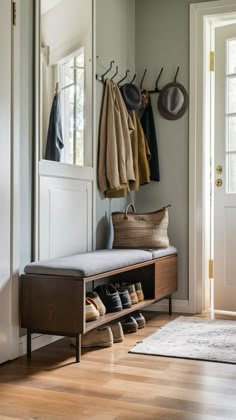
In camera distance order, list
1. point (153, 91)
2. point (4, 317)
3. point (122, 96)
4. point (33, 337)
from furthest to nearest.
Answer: point (153, 91), point (122, 96), point (33, 337), point (4, 317)

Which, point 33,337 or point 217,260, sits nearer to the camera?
point 33,337

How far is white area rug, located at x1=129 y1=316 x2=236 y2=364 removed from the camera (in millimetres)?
2832

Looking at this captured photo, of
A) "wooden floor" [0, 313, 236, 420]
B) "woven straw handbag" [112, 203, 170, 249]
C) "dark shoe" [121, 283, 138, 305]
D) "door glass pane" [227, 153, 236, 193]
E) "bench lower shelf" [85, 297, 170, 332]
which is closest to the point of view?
"wooden floor" [0, 313, 236, 420]

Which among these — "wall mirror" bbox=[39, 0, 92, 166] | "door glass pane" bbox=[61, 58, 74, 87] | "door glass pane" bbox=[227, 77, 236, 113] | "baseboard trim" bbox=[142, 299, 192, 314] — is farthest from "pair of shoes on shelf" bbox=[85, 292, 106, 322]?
"door glass pane" bbox=[227, 77, 236, 113]

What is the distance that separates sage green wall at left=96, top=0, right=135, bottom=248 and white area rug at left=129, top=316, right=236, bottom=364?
0.78 metres

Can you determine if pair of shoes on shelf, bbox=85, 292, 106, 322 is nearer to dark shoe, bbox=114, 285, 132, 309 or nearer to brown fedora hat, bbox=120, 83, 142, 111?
dark shoe, bbox=114, 285, 132, 309

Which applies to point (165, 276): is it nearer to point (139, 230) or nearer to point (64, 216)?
point (139, 230)

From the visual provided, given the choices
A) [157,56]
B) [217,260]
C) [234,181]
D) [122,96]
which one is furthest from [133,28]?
[217,260]

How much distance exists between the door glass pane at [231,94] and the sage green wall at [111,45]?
741 millimetres

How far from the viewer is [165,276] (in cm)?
379

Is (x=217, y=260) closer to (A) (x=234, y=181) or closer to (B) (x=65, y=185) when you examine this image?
(A) (x=234, y=181)

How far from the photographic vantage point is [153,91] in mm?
4195

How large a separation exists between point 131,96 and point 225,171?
0.88 m

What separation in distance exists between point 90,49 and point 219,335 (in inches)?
76.8
